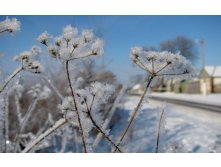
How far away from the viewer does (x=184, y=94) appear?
905 cm

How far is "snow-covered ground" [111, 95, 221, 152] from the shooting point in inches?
155

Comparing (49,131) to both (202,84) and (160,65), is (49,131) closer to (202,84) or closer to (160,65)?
(160,65)

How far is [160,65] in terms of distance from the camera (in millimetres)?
612

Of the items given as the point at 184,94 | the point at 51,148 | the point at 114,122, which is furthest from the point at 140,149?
the point at 184,94

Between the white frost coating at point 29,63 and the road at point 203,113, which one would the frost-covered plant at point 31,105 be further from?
the road at point 203,113

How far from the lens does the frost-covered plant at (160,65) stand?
0.61 m

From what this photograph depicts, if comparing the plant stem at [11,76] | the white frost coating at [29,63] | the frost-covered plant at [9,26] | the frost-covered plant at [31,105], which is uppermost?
the frost-covered plant at [9,26]

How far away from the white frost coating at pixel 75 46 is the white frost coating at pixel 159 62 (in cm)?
8

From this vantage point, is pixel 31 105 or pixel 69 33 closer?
pixel 69 33

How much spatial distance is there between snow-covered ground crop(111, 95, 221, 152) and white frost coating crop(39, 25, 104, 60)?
2.63 metres

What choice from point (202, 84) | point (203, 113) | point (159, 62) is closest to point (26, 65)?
point (159, 62)

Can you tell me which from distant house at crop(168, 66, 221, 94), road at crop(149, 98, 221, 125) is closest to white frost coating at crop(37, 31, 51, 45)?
road at crop(149, 98, 221, 125)

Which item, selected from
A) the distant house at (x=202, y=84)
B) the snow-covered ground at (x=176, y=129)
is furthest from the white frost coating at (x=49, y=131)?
the distant house at (x=202, y=84)

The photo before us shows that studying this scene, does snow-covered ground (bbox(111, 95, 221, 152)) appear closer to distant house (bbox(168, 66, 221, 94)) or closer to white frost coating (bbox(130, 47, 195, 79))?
distant house (bbox(168, 66, 221, 94))
